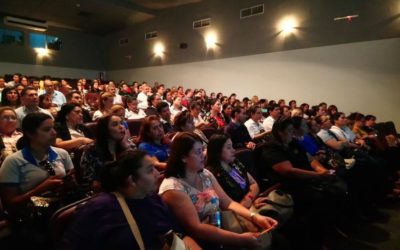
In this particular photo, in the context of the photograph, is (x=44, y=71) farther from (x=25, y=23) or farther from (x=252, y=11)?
(x=252, y=11)

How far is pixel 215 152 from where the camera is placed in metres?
2.12

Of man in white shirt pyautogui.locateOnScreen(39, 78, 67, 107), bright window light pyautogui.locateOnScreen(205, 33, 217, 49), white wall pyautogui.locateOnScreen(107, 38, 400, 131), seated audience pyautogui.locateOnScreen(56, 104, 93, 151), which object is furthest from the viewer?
bright window light pyautogui.locateOnScreen(205, 33, 217, 49)

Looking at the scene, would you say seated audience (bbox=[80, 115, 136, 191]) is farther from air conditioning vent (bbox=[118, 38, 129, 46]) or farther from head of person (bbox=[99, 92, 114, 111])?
air conditioning vent (bbox=[118, 38, 129, 46])

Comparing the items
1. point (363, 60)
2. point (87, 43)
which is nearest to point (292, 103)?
point (363, 60)

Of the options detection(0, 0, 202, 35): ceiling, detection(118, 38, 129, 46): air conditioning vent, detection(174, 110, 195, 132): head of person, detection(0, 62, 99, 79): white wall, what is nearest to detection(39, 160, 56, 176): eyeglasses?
detection(174, 110, 195, 132): head of person

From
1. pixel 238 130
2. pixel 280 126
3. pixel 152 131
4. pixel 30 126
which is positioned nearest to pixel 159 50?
pixel 238 130

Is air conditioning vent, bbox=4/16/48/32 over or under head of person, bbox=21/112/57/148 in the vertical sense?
over

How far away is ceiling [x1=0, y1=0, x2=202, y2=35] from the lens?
32.3 ft

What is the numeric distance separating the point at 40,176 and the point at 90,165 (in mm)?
343

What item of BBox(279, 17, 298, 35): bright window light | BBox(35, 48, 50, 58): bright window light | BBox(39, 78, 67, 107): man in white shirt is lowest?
BBox(39, 78, 67, 107): man in white shirt

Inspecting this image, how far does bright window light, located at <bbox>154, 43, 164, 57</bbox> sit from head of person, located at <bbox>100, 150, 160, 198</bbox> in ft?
36.2

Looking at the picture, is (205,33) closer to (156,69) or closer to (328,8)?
(156,69)

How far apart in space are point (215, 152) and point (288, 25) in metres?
7.47

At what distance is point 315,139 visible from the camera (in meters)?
3.72
